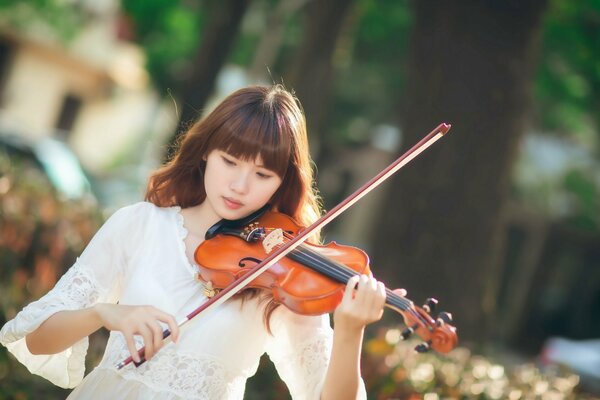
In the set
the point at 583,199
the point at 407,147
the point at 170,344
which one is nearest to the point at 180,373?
the point at 170,344

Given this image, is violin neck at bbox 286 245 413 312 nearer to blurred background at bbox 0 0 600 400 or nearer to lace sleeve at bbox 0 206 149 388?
lace sleeve at bbox 0 206 149 388

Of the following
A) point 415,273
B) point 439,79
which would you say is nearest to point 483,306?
point 415,273

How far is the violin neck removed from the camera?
2.35 meters

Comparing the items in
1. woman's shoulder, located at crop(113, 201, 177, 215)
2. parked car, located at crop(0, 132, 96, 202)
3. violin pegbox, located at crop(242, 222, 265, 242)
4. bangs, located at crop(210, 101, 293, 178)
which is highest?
bangs, located at crop(210, 101, 293, 178)

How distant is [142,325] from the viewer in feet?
6.95

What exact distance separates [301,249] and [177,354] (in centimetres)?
45

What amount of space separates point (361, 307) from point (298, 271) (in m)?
0.29

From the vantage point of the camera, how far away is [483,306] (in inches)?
246

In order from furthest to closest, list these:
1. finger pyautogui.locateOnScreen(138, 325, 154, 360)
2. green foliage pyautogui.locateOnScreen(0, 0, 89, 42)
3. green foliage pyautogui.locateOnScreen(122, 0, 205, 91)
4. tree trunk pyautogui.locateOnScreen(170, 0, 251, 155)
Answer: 1. green foliage pyautogui.locateOnScreen(122, 0, 205, 91)
2. green foliage pyautogui.locateOnScreen(0, 0, 89, 42)
3. tree trunk pyautogui.locateOnScreen(170, 0, 251, 155)
4. finger pyautogui.locateOnScreen(138, 325, 154, 360)

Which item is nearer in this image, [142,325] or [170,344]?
[142,325]

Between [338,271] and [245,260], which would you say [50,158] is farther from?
[338,271]

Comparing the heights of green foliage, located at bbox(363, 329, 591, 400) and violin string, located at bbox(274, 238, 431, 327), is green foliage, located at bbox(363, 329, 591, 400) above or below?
below

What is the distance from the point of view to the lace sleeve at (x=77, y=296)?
2.40 metres

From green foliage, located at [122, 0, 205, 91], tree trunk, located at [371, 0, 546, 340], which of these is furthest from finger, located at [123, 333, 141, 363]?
green foliage, located at [122, 0, 205, 91]
